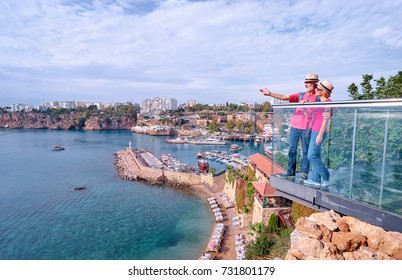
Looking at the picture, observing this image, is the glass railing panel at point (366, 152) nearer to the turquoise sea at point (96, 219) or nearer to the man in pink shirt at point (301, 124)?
the man in pink shirt at point (301, 124)

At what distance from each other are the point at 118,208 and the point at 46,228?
11.7 ft

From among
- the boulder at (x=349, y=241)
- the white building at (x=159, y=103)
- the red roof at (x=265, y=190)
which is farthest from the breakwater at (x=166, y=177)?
the white building at (x=159, y=103)

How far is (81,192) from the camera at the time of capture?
59.8ft

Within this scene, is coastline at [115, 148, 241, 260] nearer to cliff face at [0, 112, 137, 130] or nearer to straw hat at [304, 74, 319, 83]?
straw hat at [304, 74, 319, 83]

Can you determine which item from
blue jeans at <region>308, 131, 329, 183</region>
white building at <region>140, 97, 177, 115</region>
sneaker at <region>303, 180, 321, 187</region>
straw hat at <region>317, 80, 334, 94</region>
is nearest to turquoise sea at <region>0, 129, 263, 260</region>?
sneaker at <region>303, 180, 321, 187</region>

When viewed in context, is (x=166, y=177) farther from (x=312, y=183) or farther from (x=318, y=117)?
(x=318, y=117)

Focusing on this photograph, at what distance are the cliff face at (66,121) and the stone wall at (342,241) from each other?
6987 cm

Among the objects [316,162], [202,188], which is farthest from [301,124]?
[202,188]

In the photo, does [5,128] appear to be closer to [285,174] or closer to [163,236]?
[163,236]

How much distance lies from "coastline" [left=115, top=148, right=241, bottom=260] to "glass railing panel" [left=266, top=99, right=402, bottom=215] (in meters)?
8.06

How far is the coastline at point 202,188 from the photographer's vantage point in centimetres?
1015

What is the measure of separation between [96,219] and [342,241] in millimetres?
13680

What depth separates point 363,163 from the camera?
2.24 metres
